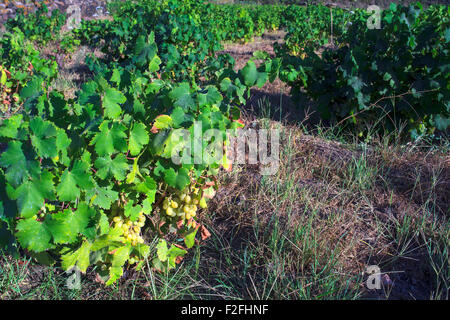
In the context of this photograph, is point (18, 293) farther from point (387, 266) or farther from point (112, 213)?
point (387, 266)

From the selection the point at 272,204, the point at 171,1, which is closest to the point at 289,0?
the point at 171,1

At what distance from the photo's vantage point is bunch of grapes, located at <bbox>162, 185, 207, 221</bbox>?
6.45ft

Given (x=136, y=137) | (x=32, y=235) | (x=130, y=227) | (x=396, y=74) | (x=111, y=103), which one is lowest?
(x=130, y=227)

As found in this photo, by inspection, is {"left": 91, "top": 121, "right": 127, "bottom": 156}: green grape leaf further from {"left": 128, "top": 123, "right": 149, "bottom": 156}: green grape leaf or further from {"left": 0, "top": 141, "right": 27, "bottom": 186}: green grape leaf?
{"left": 0, "top": 141, "right": 27, "bottom": 186}: green grape leaf

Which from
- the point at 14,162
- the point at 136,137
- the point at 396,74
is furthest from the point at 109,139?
the point at 396,74

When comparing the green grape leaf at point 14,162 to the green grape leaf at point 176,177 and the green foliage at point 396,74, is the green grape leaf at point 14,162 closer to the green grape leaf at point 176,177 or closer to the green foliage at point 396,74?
the green grape leaf at point 176,177

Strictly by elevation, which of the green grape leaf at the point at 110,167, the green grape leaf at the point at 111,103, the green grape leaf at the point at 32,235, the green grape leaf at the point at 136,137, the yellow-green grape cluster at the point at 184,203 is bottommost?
the yellow-green grape cluster at the point at 184,203

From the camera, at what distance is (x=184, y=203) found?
6.66ft

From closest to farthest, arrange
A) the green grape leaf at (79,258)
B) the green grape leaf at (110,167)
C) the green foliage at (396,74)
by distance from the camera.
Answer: the green grape leaf at (110,167)
the green grape leaf at (79,258)
the green foliage at (396,74)

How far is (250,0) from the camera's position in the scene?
122 feet

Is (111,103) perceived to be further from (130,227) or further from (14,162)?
(130,227)

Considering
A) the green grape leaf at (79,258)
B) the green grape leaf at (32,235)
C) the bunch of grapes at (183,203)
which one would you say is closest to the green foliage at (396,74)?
the bunch of grapes at (183,203)

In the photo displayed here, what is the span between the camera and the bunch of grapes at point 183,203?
1966 mm

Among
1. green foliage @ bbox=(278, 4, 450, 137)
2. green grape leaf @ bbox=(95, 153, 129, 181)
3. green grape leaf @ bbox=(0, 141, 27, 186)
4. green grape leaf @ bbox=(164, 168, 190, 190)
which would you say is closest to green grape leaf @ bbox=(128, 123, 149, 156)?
green grape leaf @ bbox=(95, 153, 129, 181)
